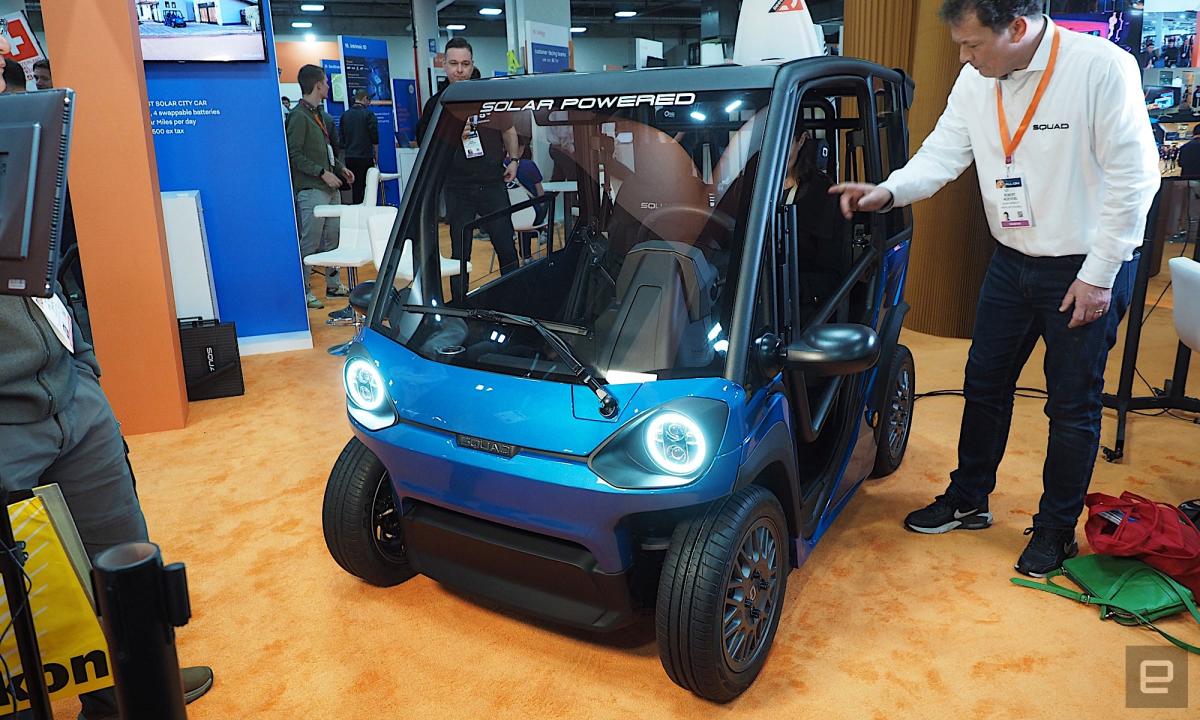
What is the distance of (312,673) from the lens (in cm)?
237

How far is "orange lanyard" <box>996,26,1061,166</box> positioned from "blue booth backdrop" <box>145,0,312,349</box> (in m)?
4.13

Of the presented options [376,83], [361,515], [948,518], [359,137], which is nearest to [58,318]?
[361,515]

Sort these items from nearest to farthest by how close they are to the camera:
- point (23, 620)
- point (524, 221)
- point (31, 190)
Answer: point (31, 190) < point (23, 620) < point (524, 221)

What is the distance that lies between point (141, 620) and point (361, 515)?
1304 millimetres

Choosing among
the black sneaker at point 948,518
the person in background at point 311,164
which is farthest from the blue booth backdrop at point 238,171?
the black sneaker at point 948,518

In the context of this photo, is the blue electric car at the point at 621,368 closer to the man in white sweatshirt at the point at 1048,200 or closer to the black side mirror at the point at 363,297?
the black side mirror at the point at 363,297

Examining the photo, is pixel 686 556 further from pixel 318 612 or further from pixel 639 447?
pixel 318 612

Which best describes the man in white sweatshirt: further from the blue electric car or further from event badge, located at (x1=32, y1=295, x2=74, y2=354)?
event badge, located at (x1=32, y1=295, x2=74, y2=354)

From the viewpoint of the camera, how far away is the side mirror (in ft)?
6.63

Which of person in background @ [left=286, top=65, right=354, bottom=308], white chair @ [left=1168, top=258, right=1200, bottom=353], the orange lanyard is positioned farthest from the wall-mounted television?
white chair @ [left=1168, top=258, right=1200, bottom=353]

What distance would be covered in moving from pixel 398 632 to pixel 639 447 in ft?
3.46

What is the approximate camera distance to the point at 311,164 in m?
6.61

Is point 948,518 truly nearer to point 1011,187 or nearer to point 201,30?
point 1011,187

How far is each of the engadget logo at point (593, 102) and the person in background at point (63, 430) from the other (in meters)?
1.17
